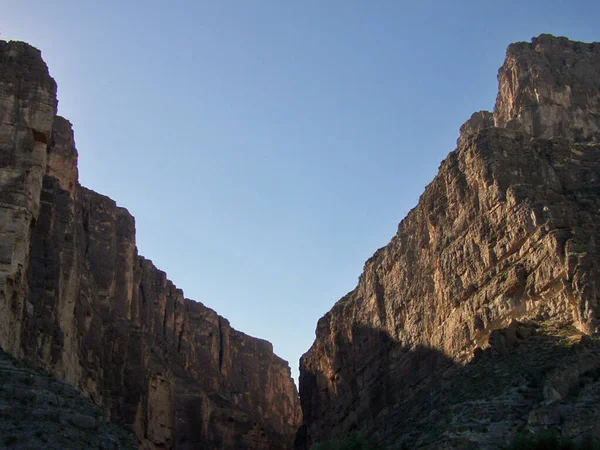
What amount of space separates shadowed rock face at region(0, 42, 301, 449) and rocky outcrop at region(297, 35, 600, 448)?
14.4 metres

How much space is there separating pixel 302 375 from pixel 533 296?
5086 cm

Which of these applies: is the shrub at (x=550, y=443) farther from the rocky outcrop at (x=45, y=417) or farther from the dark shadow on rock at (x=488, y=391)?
the rocky outcrop at (x=45, y=417)

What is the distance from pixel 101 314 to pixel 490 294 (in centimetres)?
3514

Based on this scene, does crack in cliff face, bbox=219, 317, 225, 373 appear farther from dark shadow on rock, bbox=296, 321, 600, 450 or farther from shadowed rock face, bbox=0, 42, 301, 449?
dark shadow on rock, bbox=296, 321, 600, 450

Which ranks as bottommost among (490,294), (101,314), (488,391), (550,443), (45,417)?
(45,417)

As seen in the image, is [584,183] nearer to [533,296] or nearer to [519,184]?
[519,184]

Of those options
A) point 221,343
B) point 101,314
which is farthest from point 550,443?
point 221,343

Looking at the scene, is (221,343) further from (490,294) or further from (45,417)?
(45,417)

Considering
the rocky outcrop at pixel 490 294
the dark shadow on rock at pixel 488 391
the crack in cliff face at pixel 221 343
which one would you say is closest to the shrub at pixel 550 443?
the dark shadow on rock at pixel 488 391

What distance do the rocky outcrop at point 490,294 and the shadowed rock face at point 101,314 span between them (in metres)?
14.4

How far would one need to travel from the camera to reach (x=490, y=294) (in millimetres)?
75438

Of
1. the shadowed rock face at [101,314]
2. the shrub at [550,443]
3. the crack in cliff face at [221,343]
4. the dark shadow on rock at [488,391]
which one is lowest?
the shrub at [550,443]

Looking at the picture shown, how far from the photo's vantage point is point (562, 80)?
109312mm

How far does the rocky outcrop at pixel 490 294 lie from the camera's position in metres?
61.1
